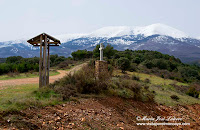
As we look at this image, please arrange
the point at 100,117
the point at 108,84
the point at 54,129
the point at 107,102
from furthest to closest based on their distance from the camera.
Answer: the point at 108,84 → the point at 107,102 → the point at 100,117 → the point at 54,129

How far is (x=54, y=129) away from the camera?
4.31m

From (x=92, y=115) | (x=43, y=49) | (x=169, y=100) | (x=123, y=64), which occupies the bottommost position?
(x=169, y=100)

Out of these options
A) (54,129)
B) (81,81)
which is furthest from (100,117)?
(81,81)

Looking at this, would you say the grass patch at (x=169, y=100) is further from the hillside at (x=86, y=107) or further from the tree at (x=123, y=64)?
the tree at (x=123, y=64)

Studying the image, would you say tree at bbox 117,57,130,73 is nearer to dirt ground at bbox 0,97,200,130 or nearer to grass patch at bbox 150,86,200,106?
grass patch at bbox 150,86,200,106

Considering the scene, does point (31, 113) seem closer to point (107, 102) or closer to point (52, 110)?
point (52, 110)

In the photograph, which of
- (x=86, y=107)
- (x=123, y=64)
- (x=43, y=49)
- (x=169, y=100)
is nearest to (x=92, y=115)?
(x=86, y=107)

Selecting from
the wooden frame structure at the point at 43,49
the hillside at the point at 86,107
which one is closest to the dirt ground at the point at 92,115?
the hillside at the point at 86,107

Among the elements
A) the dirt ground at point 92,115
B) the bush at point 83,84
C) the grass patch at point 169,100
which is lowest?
the grass patch at point 169,100

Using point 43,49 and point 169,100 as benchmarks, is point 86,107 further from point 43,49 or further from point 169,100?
point 169,100

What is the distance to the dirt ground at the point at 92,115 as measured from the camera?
14.4ft

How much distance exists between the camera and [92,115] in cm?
589

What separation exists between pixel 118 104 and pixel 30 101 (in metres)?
3.68

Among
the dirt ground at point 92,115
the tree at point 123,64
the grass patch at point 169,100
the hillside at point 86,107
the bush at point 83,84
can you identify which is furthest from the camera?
the tree at point 123,64
